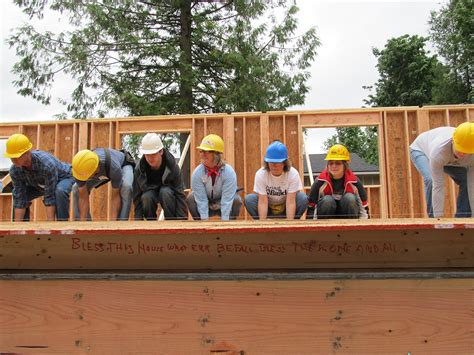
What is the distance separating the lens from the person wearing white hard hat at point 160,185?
5.01 m

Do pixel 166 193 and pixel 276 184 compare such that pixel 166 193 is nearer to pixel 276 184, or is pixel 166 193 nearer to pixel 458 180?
pixel 276 184

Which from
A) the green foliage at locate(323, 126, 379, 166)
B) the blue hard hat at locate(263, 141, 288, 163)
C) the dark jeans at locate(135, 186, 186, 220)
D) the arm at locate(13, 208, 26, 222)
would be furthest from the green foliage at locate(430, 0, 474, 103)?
the arm at locate(13, 208, 26, 222)

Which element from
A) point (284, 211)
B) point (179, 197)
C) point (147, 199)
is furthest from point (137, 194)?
point (284, 211)

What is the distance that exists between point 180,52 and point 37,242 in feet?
38.9

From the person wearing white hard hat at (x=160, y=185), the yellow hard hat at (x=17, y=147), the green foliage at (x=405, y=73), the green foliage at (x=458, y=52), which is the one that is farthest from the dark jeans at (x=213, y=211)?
the green foliage at (x=405, y=73)

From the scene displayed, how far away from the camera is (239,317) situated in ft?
8.43

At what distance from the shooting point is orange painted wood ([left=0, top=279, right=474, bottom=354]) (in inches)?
97.5

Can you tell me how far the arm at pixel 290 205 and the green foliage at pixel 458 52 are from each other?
2366 cm

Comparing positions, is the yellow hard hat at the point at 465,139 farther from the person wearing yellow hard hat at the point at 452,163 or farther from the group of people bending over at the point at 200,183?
the group of people bending over at the point at 200,183

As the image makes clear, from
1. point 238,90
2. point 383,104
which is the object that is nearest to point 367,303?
point 238,90

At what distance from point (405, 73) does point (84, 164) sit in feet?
97.5

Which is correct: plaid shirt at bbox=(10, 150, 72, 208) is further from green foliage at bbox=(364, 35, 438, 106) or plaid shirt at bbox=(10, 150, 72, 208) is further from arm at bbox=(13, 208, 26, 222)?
green foliage at bbox=(364, 35, 438, 106)

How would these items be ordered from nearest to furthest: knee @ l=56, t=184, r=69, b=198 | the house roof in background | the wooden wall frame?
1. knee @ l=56, t=184, r=69, b=198
2. the wooden wall frame
3. the house roof in background

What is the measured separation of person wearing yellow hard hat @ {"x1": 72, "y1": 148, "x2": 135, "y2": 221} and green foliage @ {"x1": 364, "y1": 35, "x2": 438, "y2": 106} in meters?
27.2
